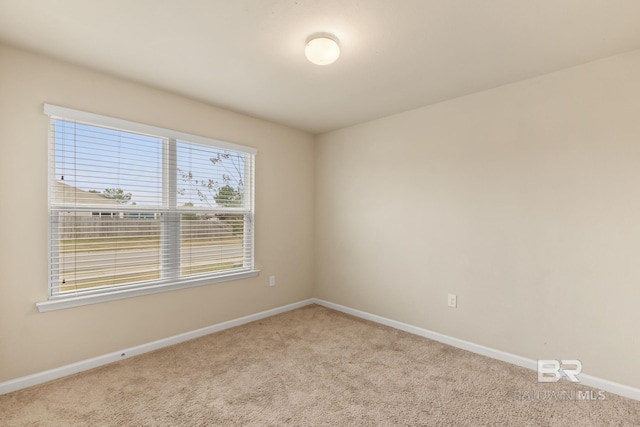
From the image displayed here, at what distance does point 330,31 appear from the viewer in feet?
5.95

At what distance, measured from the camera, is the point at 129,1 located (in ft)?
5.19

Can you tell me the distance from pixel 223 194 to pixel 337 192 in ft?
4.66

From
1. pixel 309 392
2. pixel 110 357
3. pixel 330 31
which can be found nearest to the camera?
pixel 330 31

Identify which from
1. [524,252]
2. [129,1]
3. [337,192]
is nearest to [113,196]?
[129,1]

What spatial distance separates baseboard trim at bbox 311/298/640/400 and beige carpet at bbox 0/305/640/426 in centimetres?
7

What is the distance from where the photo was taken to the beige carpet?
5.85 ft

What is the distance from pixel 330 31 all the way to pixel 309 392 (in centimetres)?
237

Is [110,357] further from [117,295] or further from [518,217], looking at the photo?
[518,217]

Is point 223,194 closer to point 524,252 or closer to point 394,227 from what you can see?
point 394,227

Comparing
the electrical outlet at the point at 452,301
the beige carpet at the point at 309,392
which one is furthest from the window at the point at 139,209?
the electrical outlet at the point at 452,301

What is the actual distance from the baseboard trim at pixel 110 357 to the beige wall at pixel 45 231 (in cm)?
4

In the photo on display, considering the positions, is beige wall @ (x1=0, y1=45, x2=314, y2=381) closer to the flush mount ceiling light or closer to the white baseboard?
the white baseboard

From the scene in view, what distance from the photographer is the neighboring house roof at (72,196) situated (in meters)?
2.21

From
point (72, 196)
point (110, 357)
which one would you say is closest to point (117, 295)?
point (110, 357)
